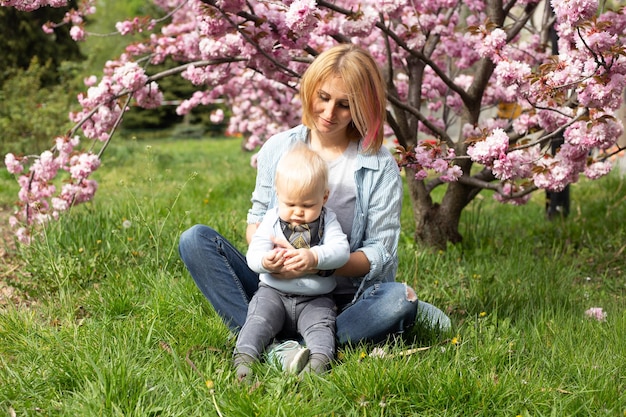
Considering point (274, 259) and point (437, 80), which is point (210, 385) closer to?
point (274, 259)

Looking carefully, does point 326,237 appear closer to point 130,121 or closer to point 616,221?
point 616,221

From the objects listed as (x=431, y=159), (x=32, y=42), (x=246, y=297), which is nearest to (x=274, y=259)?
(x=246, y=297)

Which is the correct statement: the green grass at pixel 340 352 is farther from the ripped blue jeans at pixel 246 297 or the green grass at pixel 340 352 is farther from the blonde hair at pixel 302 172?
the blonde hair at pixel 302 172

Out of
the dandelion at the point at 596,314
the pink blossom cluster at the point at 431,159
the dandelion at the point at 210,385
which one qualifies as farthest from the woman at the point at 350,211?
the dandelion at the point at 596,314

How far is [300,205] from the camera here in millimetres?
2584

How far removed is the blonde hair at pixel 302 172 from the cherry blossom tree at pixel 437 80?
886 millimetres

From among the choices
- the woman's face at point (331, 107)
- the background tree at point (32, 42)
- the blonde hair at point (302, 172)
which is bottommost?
the background tree at point (32, 42)

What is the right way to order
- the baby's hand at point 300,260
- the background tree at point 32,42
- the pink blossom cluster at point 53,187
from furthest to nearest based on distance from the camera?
the background tree at point 32,42
the pink blossom cluster at point 53,187
the baby's hand at point 300,260

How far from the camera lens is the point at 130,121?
58.7 feet

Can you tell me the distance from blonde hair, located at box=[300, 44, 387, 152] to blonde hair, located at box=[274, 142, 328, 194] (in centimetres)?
26

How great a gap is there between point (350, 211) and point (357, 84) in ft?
1.65

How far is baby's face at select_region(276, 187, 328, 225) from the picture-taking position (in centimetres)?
255

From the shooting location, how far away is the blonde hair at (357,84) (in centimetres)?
269

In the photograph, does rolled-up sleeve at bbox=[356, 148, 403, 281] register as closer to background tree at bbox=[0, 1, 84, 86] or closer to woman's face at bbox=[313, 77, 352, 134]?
woman's face at bbox=[313, 77, 352, 134]
